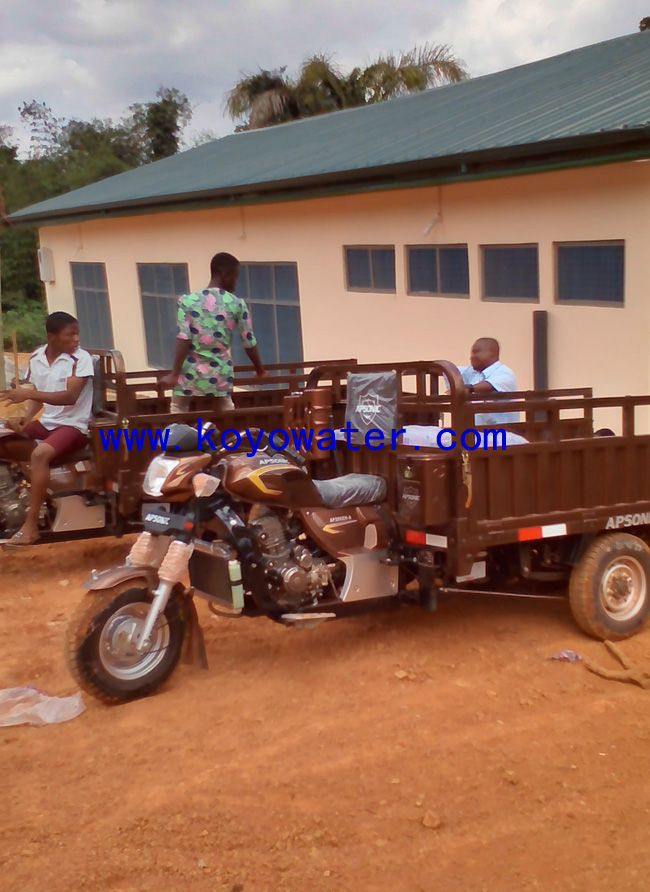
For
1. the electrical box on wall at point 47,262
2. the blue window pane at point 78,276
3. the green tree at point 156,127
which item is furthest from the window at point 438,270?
the green tree at point 156,127

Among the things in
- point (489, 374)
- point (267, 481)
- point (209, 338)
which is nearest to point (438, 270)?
point (209, 338)

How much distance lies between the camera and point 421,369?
4836 millimetres

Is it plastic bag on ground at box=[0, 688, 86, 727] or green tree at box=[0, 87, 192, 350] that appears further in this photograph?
green tree at box=[0, 87, 192, 350]

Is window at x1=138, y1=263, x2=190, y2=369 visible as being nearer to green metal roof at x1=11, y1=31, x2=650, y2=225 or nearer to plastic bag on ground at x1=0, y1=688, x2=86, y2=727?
green metal roof at x1=11, y1=31, x2=650, y2=225

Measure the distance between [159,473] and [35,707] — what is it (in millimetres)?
1260

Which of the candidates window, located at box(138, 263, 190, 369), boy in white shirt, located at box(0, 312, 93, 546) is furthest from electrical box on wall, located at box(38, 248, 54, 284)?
boy in white shirt, located at box(0, 312, 93, 546)

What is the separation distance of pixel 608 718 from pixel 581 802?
0.76 metres

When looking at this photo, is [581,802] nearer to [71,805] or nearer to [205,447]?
[71,805]

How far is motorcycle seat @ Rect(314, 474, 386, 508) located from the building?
2.96 meters

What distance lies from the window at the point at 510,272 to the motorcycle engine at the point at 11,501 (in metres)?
4.51

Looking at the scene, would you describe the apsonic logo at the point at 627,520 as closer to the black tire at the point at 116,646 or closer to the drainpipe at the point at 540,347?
the black tire at the point at 116,646

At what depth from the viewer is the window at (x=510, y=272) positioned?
8.08m

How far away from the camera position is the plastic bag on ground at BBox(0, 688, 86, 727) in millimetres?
4320

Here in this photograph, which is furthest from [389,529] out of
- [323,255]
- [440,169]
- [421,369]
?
Result: [323,255]
